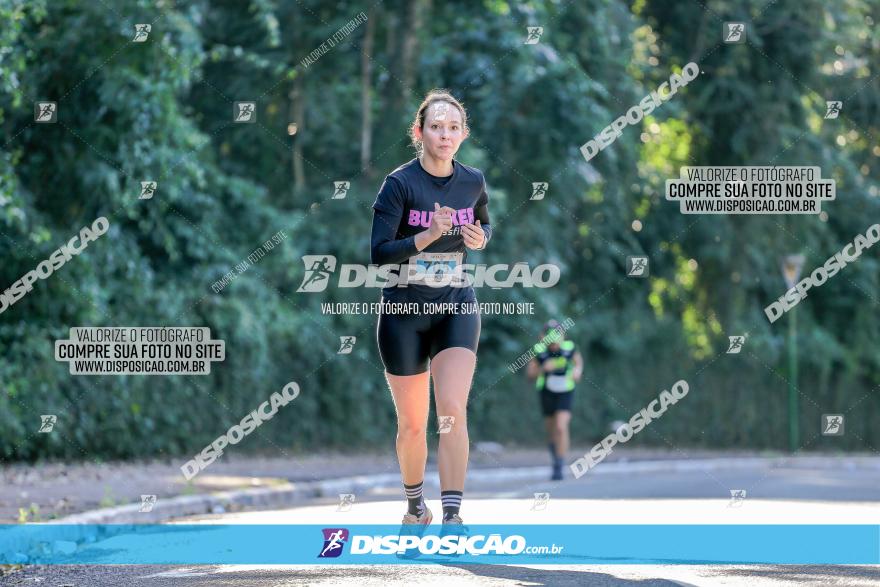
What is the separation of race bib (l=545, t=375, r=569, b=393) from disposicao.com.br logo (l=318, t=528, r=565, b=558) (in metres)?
8.30

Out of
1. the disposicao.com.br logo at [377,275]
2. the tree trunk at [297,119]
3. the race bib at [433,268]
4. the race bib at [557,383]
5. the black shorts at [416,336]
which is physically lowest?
the race bib at [557,383]

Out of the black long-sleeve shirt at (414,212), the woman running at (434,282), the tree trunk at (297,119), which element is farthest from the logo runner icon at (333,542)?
the tree trunk at (297,119)

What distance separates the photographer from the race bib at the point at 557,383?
54.0ft

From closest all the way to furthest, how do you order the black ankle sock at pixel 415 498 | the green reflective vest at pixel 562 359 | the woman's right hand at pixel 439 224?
the woman's right hand at pixel 439 224
the black ankle sock at pixel 415 498
the green reflective vest at pixel 562 359

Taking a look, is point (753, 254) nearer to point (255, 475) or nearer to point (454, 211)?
point (255, 475)

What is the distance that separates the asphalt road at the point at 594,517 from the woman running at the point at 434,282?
2.05ft

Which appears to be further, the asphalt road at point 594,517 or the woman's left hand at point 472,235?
the woman's left hand at point 472,235

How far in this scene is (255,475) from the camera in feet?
52.2

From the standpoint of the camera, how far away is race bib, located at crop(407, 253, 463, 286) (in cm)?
701

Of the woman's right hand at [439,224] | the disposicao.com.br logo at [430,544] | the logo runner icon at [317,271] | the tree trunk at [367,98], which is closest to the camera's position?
the woman's right hand at [439,224]

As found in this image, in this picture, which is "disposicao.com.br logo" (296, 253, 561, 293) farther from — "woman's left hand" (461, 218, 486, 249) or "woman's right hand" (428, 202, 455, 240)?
"woman's right hand" (428, 202, 455, 240)

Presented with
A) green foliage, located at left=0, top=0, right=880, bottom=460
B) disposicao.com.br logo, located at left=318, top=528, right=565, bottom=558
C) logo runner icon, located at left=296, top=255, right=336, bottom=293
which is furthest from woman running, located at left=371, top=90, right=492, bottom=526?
logo runner icon, located at left=296, top=255, right=336, bottom=293

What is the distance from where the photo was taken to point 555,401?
16.6m

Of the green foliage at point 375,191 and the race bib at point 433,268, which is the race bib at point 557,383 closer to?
the green foliage at point 375,191
